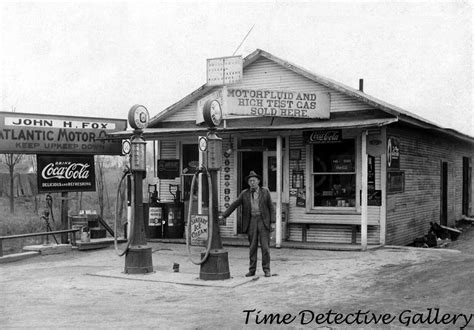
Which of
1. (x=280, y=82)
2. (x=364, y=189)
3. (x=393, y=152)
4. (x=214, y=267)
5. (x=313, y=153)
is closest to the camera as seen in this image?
Answer: (x=214, y=267)

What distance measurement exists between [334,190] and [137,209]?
5.55 metres

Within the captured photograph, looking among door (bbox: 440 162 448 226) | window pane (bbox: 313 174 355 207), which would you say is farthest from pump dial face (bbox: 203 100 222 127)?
door (bbox: 440 162 448 226)

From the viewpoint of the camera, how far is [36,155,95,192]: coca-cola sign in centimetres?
1553

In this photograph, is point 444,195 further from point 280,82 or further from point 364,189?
point 364,189

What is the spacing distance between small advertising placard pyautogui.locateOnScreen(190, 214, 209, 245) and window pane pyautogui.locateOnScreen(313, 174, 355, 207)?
510cm

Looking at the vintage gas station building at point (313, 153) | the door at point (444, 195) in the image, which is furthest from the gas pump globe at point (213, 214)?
the door at point (444, 195)

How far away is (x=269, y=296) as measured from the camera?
9047mm

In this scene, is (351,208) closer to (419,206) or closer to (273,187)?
(273,187)

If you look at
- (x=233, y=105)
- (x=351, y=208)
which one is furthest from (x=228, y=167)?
(x=351, y=208)

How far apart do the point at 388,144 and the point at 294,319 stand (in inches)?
310

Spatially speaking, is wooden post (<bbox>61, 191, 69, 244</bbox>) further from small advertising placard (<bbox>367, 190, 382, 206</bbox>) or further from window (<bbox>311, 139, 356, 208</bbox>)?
small advertising placard (<bbox>367, 190, 382, 206</bbox>)

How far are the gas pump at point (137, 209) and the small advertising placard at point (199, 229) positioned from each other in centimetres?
102

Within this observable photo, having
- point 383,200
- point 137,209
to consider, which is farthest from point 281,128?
point 137,209

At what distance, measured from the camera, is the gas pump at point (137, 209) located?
440 inches
